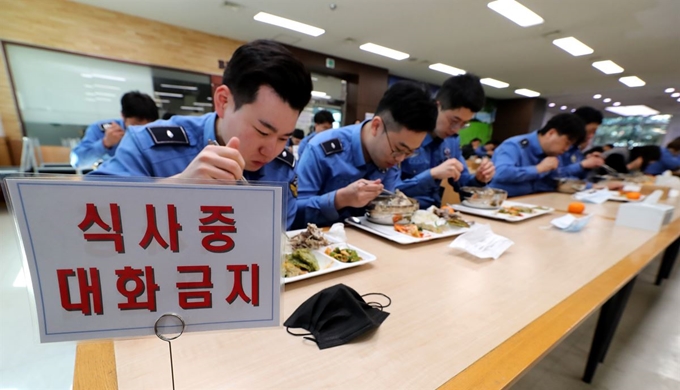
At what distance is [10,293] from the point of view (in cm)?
191

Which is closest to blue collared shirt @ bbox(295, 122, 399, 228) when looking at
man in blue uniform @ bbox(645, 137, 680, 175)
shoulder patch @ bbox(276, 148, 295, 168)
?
shoulder patch @ bbox(276, 148, 295, 168)

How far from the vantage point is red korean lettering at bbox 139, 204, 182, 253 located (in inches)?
13.8

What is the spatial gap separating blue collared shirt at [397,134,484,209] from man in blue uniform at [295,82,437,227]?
231mm

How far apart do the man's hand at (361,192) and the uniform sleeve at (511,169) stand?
71.2 inches

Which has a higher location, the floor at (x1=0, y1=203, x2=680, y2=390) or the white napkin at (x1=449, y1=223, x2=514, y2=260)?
the white napkin at (x1=449, y1=223, x2=514, y2=260)

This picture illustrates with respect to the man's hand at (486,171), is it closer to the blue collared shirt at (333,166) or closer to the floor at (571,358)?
the blue collared shirt at (333,166)

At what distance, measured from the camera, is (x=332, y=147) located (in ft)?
5.12

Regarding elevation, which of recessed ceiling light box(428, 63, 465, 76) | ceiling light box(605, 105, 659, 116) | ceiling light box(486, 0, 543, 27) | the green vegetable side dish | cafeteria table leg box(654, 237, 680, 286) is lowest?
cafeteria table leg box(654, 237, 680, 286)

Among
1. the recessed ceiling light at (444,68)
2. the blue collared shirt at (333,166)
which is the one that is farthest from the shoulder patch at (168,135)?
the recessed ceiling light at (444,68)

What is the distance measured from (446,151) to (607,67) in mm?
6540

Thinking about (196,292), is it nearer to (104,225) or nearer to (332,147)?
(104,225)

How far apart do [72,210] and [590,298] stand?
1.11 m

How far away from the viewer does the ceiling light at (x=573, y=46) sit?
466 centimetres

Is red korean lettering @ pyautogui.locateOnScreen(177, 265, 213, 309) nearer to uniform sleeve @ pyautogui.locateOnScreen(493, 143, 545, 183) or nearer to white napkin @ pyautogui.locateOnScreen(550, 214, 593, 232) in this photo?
white napkin @ pyautogui.locateOnScreen(550, 214, 593, 232)
